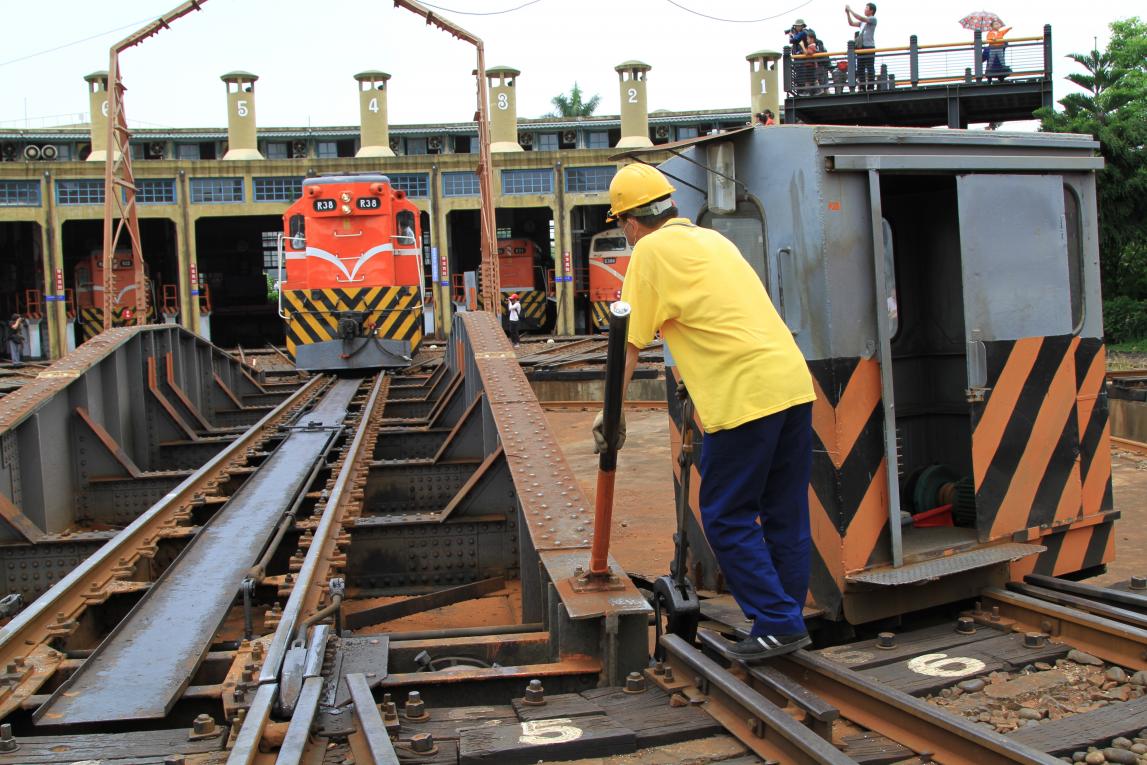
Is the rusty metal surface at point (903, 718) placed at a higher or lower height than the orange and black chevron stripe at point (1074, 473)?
lower

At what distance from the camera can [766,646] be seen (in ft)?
11.6

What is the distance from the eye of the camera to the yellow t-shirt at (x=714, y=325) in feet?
11.4

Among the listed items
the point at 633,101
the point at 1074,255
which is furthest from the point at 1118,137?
the point at 1074,255

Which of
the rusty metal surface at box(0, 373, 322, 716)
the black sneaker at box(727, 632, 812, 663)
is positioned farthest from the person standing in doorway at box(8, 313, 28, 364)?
the black sneaker at box(727, 632, 812, 663)

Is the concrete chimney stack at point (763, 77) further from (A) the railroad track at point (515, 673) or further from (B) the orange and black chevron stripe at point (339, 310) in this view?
(A) the railroad track at point (515, 673)

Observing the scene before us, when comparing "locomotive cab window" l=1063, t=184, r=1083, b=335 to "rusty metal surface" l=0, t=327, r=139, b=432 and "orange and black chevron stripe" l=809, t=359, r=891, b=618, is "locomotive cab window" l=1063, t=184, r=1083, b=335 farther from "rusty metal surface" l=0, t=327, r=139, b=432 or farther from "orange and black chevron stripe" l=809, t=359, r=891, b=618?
"rusty metal surface" l=0, t=327, r=139, b=432

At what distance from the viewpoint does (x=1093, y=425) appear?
15.4 ft

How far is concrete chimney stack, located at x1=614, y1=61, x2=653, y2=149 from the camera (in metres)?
36.4

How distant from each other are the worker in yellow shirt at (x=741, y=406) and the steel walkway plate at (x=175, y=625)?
6.22 feet

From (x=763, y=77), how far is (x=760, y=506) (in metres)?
35.9

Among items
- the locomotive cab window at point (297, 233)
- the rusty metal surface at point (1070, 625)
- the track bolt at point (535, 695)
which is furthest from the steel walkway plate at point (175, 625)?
the locomotive cab window at point (297, 233)

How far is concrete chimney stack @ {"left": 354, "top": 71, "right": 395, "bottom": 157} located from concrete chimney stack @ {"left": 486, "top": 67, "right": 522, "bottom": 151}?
360 cm

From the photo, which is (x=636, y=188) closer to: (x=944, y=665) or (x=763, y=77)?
(x=944, y=665)

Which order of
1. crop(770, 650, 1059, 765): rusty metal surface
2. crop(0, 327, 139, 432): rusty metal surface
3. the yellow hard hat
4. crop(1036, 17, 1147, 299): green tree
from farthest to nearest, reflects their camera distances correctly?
crop(1036, 17, 1147, 299): green tree
crop(0, 327, 139, 432): rusty metal surface
the yellow hard hat
crop(770, 650, 1059, 765): rusty metal surface
